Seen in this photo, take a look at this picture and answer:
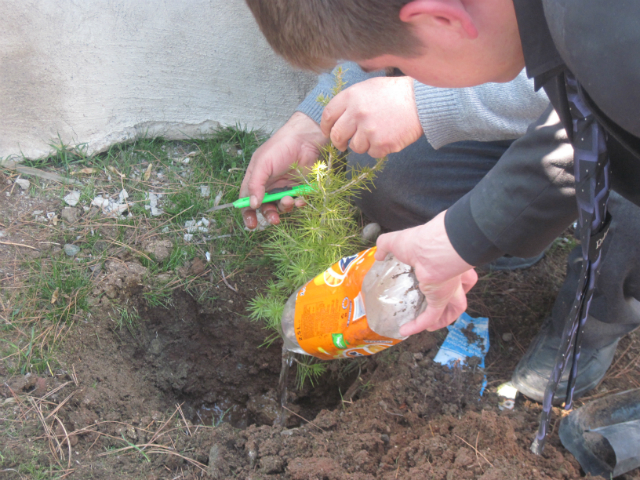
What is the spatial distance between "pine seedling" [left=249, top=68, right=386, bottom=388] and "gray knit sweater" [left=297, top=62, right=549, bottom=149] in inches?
11.1

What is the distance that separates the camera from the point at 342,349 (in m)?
1.50

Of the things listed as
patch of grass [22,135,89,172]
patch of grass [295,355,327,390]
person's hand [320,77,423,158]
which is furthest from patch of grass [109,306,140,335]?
person's hand [320,77,423,158]

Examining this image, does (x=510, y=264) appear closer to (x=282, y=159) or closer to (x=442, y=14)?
(x=282, y=159)

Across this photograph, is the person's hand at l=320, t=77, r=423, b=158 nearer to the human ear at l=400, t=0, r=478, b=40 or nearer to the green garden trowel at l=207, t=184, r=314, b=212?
the green garden trowel at l=207, t=184, r=314, b=212

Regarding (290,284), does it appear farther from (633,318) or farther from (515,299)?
(633,318)

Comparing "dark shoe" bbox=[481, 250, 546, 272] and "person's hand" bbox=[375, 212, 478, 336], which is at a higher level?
"person's hand" bbox=[375, 212, 478, 336]

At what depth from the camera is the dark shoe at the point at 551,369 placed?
1.70 m

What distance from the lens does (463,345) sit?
1.82 metres

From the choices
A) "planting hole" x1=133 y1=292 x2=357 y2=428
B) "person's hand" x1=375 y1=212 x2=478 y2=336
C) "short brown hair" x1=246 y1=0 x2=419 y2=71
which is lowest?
"planting hole" x1=133 y1=292 x2=357 y2=428

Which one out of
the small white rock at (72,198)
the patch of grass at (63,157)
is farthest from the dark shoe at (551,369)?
the patch of grass at (63,157)

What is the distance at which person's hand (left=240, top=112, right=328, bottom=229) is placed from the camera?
1.84 m

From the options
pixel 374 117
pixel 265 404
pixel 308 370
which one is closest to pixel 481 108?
pixel 374 117

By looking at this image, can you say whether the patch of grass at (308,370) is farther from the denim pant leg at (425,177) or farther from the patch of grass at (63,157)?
the patch of grass at (63,157)

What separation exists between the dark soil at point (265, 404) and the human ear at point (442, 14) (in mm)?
1170
